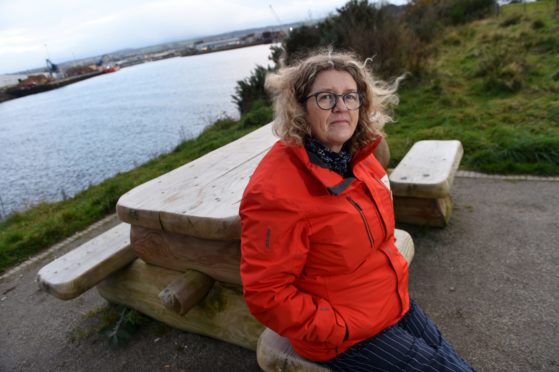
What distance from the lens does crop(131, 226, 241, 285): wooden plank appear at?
86.2 inches

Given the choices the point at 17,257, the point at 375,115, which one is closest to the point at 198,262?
the point at 375,115

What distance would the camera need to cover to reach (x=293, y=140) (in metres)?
1.56

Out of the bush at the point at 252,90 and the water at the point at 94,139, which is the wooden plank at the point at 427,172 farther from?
the bush at the point at 252,90

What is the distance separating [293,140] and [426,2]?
16.4 meters

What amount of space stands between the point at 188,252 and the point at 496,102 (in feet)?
18.5

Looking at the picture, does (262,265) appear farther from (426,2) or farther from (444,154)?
(426,2)

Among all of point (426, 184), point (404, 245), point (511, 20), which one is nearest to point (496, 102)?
point (426, 184)

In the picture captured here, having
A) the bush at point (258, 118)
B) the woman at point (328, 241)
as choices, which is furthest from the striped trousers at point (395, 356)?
the bush at point (258, 118)

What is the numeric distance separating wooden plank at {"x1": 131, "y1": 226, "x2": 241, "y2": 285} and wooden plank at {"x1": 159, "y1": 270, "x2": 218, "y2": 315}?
10 cm

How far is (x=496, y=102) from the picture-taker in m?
6.24

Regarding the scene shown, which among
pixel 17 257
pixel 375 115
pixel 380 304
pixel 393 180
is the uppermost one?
pixel 375 115

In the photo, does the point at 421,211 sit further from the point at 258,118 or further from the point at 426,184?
the point at 258,118

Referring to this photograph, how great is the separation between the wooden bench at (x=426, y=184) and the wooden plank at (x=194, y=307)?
1.49 m

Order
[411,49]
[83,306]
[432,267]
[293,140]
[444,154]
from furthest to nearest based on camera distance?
[411,49], [444,154], [83,306], [432,267], [293,140]
